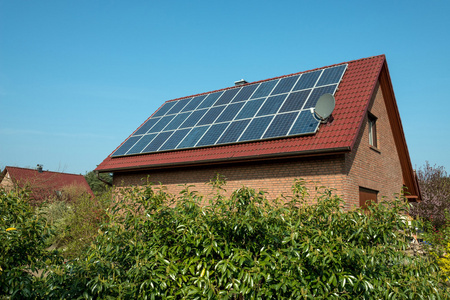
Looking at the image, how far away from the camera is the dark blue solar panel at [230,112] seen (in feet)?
47.8

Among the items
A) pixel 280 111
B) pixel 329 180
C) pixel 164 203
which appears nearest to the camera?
pixel 164 203

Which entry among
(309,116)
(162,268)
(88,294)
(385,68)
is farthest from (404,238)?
(385,68)

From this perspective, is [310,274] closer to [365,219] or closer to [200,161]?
[365,219]

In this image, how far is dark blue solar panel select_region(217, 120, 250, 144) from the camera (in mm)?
13162

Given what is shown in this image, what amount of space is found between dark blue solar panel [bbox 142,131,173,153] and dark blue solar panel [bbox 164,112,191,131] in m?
0.38

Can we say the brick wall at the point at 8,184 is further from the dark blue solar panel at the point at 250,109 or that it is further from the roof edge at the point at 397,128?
the roof edge at the point at 397,128

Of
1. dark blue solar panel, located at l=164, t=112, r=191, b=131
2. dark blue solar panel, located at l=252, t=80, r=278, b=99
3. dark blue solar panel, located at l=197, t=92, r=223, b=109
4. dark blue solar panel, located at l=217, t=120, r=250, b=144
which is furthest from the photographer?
dark blue solar panel, located at l=197, t=92, r=223, b=109

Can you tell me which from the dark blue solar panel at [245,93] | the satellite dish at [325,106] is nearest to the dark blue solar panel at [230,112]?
the dark blue solar panel at [245,93]

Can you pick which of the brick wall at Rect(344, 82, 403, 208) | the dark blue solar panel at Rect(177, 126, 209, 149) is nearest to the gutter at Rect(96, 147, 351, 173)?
the brick wall at Rect(344, 82, 403, 208)

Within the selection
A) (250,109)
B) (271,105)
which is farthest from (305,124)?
(250,109)

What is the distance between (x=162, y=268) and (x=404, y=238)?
131 inches

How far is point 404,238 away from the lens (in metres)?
4.99

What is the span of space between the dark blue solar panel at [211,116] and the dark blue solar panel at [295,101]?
10.6 feet

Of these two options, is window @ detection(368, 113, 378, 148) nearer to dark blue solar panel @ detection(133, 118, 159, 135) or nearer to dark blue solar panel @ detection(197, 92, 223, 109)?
dark blue solar panel @ detection(197, 92, 223, 109)
